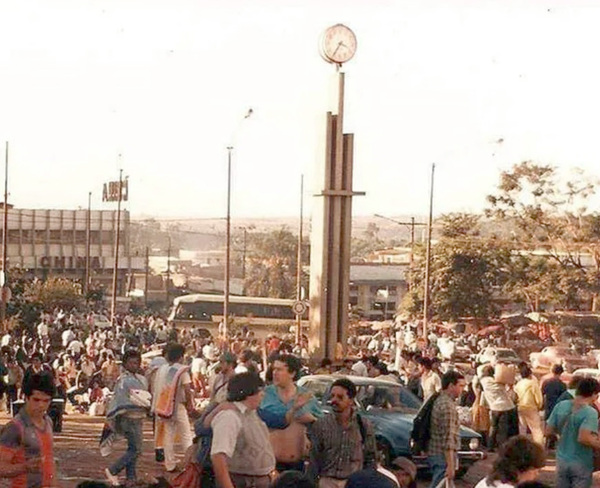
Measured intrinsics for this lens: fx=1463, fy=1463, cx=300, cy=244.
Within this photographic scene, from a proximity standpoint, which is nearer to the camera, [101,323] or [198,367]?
[198,367]

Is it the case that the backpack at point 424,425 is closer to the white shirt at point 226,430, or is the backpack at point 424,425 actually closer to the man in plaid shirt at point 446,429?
the man in plaid shirt at point 446,429

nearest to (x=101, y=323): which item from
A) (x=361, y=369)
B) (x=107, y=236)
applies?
(x=361, y=369)

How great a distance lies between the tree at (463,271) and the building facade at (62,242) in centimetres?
4634

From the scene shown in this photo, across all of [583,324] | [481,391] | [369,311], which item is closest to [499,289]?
[583,324]

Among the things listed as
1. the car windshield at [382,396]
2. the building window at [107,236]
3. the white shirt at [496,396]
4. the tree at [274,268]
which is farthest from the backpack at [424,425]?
the building window at [107,236]

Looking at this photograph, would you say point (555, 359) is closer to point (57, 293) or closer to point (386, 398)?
point (386, 398)

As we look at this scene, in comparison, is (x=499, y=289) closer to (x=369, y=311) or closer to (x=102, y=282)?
(x=369, y=311)

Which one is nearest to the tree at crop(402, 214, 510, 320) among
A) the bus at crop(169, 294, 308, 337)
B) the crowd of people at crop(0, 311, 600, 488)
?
the bus at crop(169, 294, 308, 337)

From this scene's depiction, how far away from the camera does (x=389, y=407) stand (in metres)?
17.6

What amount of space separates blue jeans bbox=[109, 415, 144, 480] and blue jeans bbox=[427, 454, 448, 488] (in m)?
3.30

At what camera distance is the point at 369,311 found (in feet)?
382

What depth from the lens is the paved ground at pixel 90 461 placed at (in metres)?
15.7

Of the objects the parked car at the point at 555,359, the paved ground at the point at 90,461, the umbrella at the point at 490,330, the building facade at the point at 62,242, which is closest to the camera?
the paved ground at the point at 90,461

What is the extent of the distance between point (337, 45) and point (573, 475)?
23.8m
